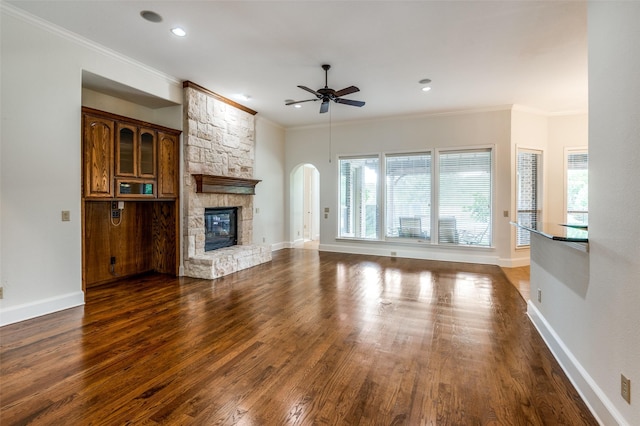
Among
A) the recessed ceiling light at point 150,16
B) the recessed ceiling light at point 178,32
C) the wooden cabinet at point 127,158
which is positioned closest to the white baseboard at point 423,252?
the wooden cabinet at point 127,158

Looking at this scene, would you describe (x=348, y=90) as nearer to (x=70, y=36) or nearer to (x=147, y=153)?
(x=147, y=153)

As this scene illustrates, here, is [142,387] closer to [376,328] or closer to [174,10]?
[376,328]

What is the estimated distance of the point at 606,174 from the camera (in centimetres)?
185

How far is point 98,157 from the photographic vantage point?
381 centimetres

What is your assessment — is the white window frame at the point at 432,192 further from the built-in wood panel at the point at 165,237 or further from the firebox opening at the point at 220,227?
the built-in wood panel at the point at 165,237

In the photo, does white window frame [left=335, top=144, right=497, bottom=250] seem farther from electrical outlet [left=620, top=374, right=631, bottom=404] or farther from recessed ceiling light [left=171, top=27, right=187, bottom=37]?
electrical outlet [left=620, top=374, right=631, bottom=404]

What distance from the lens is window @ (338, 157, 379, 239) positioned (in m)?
7.18

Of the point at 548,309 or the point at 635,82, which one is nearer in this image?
the point at 635,82

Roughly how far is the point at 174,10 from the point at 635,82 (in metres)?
3.73

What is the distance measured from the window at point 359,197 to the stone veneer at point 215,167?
7.52 feet

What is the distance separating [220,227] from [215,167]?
121 centimetres

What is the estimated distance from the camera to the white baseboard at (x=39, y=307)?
120 inches

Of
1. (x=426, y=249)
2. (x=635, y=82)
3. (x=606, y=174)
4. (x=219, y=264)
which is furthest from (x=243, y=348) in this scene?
(x=426, y=249)

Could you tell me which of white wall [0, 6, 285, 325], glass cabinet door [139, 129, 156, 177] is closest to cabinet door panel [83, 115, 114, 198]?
white wall [0, 6, 285, 325]
